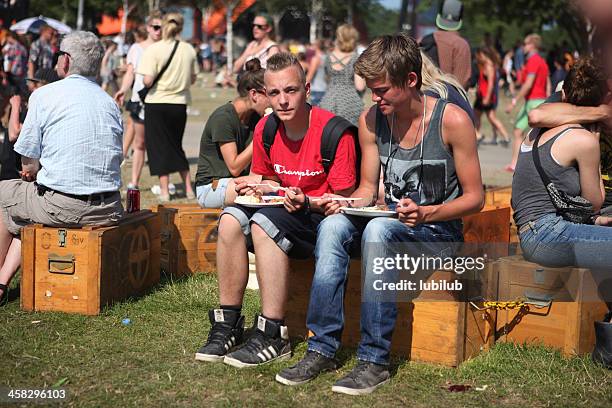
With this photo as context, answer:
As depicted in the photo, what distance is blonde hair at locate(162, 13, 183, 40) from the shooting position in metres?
8.89

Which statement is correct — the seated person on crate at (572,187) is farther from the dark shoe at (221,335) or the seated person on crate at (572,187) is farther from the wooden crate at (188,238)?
the wooden crate at (188,238)

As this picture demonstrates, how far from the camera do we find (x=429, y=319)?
4.14 metres

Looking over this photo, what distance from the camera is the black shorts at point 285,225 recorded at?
13.5 ft

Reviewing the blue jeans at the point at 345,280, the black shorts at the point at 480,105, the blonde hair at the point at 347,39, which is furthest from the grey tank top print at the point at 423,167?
the black shorts at the point at 480,105

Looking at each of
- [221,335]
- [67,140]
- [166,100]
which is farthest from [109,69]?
[221,335]

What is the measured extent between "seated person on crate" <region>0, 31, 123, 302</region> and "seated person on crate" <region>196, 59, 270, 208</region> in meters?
0.85

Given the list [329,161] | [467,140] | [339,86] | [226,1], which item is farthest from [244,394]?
[226,1]

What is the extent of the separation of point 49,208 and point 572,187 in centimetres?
287

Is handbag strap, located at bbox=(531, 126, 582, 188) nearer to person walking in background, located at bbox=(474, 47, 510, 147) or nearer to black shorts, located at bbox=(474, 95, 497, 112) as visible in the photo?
person walking in background, located at bbox=(474, 47, 510, 147)

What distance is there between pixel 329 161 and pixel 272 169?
0.40 metres

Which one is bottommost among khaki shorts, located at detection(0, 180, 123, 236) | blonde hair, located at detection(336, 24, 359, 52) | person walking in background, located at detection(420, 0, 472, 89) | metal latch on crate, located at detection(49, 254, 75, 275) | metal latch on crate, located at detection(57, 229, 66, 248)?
metal latch on crate, located at detection(49, 254, 75, 275)

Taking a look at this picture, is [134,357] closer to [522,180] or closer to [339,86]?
[522,180]

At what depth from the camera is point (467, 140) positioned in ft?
13.2

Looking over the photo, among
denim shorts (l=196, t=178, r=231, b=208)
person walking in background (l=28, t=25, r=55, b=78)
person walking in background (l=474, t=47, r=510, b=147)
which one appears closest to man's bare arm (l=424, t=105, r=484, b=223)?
denim shorts (l=196, t=178, r=231, b=208)
